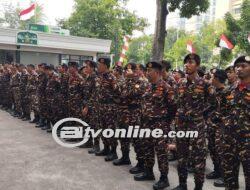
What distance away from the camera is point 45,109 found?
906cm

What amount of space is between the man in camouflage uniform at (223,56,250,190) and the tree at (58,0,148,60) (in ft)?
104

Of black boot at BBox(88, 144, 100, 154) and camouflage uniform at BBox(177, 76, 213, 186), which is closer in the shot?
camouflage uniform at BBox(177, 76, 213, 186)

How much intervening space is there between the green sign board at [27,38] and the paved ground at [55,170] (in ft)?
47.6

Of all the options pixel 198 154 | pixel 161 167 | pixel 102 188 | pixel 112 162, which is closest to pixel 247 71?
pixel 198 154

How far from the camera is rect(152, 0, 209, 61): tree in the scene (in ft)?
37.4

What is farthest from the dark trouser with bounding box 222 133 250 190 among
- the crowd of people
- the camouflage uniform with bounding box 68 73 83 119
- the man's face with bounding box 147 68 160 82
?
the camouflage uniform with bounding box 68 73 83 119

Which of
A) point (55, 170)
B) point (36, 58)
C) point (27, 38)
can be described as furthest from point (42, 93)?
point (36, 58)

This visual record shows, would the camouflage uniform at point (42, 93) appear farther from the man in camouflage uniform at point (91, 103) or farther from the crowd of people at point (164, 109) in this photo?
the man in camouflage uniform at point (91, 103)

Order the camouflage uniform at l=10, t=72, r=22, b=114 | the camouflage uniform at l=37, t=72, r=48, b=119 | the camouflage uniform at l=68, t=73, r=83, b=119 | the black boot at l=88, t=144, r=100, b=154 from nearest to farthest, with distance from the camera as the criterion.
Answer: the black boot at l=88, t=144, r=100, b=154, the camouflage uniform at l=68, t=73, r=83, b=119, the camouflage uniform at l=37, t=72, r=48, b=119, the camouflage uniform at l=10, t=72, r=22, b=114

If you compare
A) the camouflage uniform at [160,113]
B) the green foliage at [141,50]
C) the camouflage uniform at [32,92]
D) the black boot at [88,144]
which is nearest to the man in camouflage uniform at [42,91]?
the camouflage uniform at [32,92]

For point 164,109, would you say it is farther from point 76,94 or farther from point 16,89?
point 16,89

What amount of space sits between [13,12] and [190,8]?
163 feet

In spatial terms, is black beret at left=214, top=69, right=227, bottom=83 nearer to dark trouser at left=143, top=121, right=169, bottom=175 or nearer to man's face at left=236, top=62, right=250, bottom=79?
dark trouser at left=143, top=121, right=169, bottom=175

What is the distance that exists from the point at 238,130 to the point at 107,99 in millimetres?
2910
